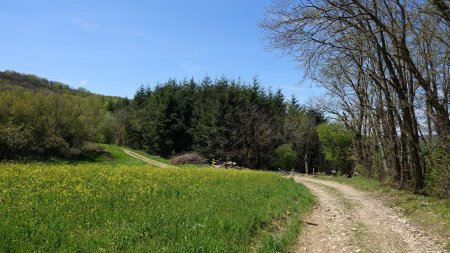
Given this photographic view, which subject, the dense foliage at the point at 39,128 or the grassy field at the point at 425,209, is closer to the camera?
the grassy field at the point at 425,209

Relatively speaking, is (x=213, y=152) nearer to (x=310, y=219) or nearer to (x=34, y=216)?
(x=310, y=219)

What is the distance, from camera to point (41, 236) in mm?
7352

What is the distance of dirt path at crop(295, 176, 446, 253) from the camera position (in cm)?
924

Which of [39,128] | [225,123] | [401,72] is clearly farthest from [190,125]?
[401,72]

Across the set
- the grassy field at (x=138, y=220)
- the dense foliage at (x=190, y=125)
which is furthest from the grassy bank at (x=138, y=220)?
the dense foliage at (x=190, y=125)

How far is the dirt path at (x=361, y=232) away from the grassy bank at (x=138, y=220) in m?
0.71

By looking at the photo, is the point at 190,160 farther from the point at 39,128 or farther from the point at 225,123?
the point at 39,128

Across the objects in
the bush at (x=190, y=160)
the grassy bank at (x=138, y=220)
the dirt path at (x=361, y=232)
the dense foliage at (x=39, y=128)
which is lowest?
the dirt path at (x=361, y=232)

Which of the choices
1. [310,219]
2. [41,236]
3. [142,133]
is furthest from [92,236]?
[142,133]

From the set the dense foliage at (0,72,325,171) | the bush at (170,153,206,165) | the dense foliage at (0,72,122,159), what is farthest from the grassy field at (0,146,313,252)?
the bush at (170,153,206,165)

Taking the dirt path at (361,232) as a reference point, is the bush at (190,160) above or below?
above

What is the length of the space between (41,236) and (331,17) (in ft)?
40.4

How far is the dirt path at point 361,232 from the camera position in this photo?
9242 millimetres

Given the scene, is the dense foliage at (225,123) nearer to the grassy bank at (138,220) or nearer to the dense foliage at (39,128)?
Answer: the dense foliage at (39,128)
